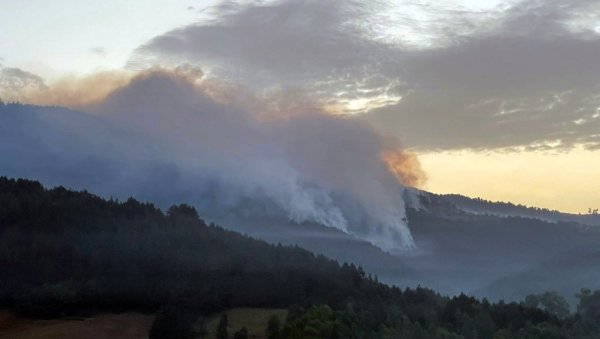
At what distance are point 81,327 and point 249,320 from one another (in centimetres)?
1255

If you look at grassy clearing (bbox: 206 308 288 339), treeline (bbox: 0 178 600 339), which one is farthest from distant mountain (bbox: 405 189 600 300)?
grassy clearing (bbox: 206 308 288 339)

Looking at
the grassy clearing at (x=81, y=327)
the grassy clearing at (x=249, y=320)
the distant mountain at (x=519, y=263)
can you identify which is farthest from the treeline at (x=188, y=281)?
the distant mountain at (x=519, y=263)

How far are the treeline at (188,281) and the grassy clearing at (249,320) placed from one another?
49.9 inches

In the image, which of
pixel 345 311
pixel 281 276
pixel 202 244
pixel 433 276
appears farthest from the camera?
pixel 433 276

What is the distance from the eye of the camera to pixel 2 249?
280 feet

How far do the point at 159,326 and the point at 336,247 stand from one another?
84147 millimetres

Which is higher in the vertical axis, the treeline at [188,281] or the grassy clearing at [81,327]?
the treeline at [188,281]

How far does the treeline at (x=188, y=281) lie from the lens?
61969 mm

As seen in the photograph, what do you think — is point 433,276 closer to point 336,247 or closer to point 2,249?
point 336,247

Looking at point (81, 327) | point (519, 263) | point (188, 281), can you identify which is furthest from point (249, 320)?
point (519, 263)

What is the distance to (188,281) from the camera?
265ft

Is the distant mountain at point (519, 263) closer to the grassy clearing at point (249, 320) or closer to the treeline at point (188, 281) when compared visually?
the treeline at point (188, 281)

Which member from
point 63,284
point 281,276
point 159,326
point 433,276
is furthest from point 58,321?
point 433,276

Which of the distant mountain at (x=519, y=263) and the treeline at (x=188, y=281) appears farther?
the distant mountain at (x=519, y=263)
